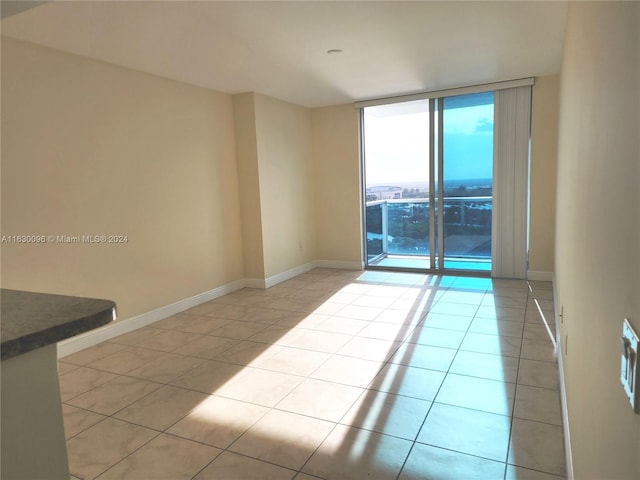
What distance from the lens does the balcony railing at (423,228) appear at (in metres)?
5.53

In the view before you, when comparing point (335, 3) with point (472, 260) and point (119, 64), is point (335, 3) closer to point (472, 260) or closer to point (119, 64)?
point (119, 64)

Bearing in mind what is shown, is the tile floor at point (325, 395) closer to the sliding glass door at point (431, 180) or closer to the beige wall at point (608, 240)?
the beige wall at point (608, 240)

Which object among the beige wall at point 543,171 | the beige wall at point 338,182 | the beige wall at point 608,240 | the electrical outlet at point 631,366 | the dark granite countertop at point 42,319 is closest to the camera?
the electrical outlet at point 631,366

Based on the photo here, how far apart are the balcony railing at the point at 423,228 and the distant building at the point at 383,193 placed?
0.07 metres

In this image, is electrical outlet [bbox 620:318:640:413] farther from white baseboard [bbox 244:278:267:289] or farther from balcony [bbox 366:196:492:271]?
balcony [bbox 366:196:492:271]

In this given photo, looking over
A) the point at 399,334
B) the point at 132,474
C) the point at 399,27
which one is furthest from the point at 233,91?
the point at 132,474

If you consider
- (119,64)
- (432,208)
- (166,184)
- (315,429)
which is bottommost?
(315,429)

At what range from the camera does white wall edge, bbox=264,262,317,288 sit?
542 cm

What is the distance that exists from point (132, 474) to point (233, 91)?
4144mm

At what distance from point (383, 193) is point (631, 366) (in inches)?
225

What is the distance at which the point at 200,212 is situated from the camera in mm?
4699

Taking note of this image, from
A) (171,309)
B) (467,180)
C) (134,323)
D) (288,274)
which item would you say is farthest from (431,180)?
(134,323)

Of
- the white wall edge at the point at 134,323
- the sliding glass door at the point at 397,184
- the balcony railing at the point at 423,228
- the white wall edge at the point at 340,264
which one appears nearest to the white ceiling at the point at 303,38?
the sliding glass door at the point at 397,184

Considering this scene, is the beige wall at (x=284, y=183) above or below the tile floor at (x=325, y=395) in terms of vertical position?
above
